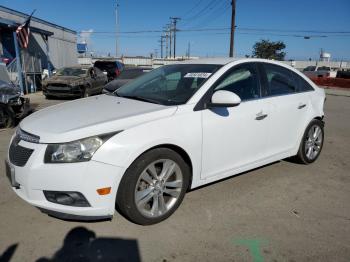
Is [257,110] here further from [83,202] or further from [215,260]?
[83,202]

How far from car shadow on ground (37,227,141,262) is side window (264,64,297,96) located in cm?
260

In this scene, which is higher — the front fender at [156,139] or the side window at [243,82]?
the side window at [243,82]

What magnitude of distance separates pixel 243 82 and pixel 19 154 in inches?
104

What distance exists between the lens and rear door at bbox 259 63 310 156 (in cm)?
→ 427

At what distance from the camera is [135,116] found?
10.2 ft

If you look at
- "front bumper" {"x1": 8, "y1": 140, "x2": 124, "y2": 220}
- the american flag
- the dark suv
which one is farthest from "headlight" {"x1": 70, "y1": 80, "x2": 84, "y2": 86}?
"front bumper" {"x1": 8, "y1": 140, "x2": 124, "y2": 220}

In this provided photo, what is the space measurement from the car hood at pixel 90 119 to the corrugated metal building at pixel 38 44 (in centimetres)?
1381

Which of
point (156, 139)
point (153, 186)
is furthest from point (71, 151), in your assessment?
point (153, 186)

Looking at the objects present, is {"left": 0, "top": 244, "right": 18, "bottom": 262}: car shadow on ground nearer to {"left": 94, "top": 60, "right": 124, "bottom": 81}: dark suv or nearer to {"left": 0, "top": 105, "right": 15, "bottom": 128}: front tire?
{"left": 0, "top": 105, "right": 15, "bottom": 128}: front tire

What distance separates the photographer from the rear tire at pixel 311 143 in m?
4.95

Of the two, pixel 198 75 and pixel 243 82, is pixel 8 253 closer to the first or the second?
pixel 198 75

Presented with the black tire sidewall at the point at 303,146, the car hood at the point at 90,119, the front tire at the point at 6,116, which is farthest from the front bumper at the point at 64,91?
Result: the black tire sidewall at the point at 303,146

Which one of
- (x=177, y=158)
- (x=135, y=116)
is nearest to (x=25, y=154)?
(x=135, y=116)

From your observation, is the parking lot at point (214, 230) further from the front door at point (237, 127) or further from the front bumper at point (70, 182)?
the front door at point (237, 127)
